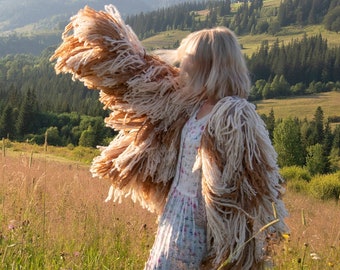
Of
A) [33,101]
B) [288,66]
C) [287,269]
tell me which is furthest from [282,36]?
[287,269]

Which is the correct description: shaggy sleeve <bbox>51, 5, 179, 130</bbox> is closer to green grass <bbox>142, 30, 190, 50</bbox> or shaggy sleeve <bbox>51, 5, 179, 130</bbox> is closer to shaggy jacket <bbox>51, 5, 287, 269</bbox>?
shaggy jacket <bbox>51, 5, 287, 269</bbox>

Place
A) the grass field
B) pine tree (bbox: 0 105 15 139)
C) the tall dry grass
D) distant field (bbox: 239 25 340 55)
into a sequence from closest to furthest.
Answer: the tall dry grass, pine tree (bbox: 0 105 15 139), the grass field, distant field (bbox: 239 25 340 55)

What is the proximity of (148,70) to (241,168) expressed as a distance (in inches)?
41.6

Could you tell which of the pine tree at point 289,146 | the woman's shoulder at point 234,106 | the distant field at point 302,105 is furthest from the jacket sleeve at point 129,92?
the distant field at point 302,105

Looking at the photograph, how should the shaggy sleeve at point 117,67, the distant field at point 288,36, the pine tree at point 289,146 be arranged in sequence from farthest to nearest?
the distant field at point 288,36
the pine tree at point 289,146
the shaggy sleeve at point 117,67

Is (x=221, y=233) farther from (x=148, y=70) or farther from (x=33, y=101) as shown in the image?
(x=33, y=101)

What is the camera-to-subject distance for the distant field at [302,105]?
99.6 m

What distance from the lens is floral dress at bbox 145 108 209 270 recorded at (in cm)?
288

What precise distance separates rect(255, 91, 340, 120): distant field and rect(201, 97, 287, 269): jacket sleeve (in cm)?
9556

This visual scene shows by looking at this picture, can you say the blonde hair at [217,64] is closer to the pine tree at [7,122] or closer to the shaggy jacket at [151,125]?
the shaggy jacket at [151,125]

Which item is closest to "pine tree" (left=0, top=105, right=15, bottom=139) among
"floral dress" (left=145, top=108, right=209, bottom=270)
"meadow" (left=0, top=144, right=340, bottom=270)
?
"meadow" (left=0, top=144, right=340, bottom=270)

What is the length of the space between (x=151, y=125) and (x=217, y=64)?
2.31 feet

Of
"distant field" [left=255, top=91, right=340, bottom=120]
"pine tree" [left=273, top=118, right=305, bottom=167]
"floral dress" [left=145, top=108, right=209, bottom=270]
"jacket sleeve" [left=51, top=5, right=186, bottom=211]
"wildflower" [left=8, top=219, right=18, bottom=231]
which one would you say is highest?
"jacket sleeve" [left=51, top=5, right=186, bottom=211]

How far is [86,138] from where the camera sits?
6994cm
